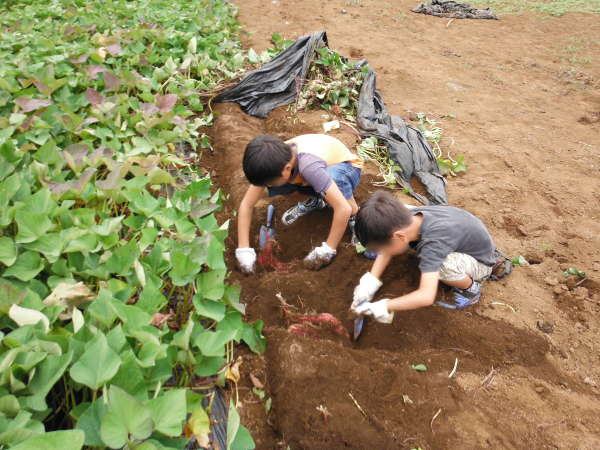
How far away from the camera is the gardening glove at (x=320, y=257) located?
7.68 ft

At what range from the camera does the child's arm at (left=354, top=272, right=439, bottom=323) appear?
185 centimetres

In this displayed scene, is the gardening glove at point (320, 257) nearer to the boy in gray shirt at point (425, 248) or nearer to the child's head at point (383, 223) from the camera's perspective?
the boy in gray shirt at point (425, 248)

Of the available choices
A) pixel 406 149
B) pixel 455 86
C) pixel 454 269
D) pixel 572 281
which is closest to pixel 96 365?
pixel 454 269

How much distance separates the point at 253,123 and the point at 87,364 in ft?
9.98

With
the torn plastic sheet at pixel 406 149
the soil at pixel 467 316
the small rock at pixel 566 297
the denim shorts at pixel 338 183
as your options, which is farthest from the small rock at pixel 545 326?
the denim shorts at pixel 338 183

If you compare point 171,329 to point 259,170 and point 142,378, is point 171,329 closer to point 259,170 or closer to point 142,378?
point 142,378

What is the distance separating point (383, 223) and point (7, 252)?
1.35 metres

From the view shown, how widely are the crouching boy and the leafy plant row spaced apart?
1.03 feet

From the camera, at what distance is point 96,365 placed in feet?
3.43

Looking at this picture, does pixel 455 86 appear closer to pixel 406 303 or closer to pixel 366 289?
pixel 366 289

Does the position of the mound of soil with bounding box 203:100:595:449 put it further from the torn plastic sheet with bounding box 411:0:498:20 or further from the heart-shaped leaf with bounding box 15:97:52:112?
the torn plastic sheet with bounding box 411:0:498:20

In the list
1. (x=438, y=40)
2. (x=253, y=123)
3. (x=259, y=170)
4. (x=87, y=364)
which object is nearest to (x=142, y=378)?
(x=87, y=364)

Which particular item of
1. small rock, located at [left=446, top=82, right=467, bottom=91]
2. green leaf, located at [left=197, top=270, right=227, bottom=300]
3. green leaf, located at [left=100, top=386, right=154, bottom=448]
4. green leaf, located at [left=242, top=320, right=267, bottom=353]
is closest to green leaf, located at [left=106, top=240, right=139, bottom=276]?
green leaf, located at [left=197, top=270, right=227, bottom=300]

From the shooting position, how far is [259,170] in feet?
6.85
